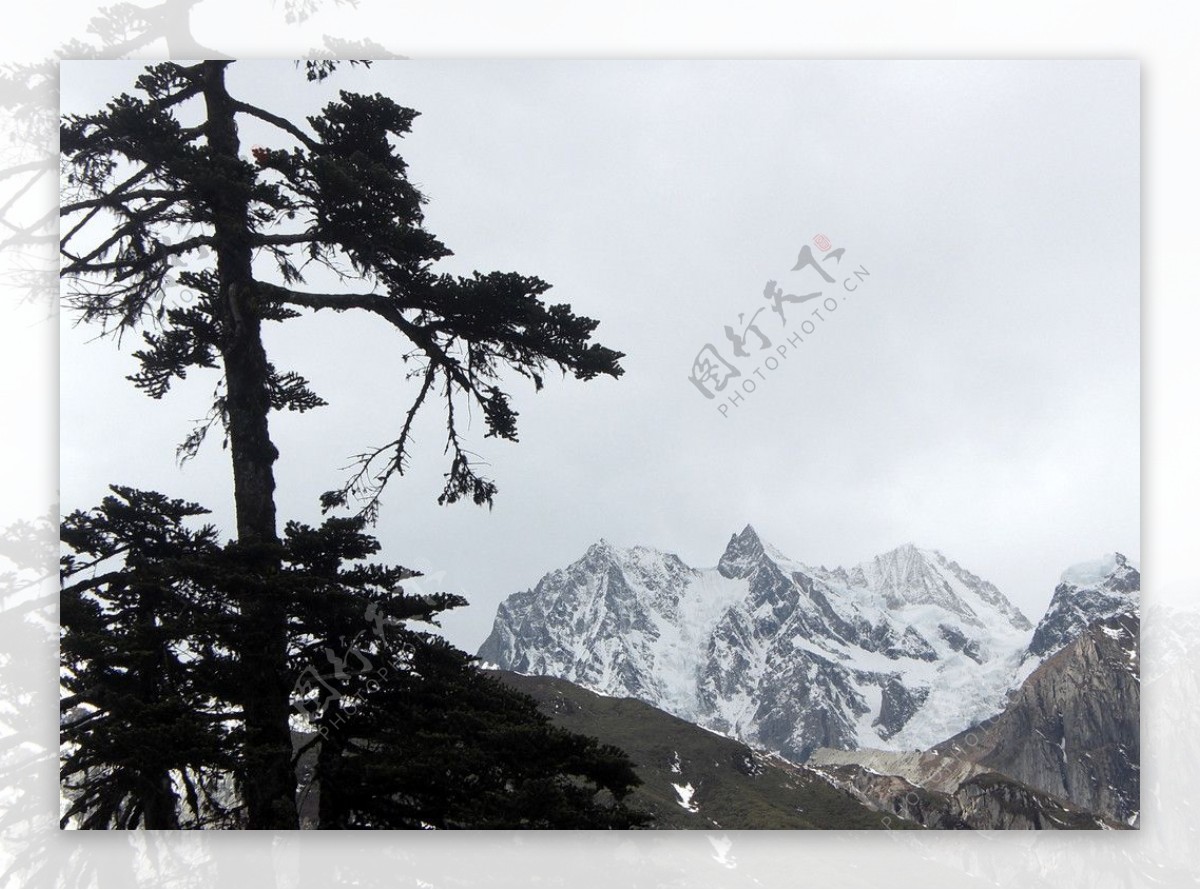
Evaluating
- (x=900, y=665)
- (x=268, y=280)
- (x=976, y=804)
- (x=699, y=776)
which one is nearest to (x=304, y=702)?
(x=699, y=776)

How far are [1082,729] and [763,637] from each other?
6.20 ft

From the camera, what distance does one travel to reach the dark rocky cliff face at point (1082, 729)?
612 cm

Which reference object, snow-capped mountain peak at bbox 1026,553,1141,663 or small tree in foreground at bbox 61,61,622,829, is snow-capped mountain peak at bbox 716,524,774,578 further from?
snow-capped mountain peak at bbox 1026,553,1141,663

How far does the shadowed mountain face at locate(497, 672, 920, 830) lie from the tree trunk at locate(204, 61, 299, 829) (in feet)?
4.28

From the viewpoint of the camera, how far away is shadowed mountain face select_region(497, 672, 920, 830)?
6031 millimetres

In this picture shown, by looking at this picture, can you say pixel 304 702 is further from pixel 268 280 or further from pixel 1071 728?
pixel 1071 728

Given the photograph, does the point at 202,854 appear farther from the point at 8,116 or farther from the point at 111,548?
the point at 8,116

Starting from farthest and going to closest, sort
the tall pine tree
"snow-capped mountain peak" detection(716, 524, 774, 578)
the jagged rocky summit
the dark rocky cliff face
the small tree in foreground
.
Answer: "snow-capped mountain peak" detection(716, 524, 774, 578) < the jagged rocky summit < the dark rocky cliff face < the small tree in foreground < the tall pine tree

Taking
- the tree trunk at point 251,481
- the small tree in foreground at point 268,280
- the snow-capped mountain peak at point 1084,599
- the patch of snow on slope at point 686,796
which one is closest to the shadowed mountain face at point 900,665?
the snow-capped mountain peak at point 1084,599

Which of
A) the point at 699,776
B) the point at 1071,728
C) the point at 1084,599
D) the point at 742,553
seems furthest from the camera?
the point at 742,553

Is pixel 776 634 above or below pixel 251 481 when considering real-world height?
below

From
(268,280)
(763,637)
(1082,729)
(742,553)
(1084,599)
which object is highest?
(268,280)

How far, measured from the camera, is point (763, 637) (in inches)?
268

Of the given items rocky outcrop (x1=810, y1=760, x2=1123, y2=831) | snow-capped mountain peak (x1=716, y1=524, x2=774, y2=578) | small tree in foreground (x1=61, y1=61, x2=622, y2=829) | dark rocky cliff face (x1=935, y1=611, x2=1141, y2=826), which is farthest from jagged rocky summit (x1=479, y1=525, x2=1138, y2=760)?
small tree in foreground (x1=61, y1=61, x2=622, y2=829)
